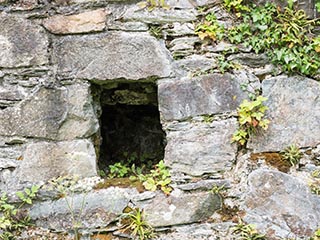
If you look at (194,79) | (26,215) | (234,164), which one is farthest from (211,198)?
(26,215)

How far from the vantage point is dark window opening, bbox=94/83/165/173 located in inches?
130

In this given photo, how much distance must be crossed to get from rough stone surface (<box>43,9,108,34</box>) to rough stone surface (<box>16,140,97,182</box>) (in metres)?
0.66

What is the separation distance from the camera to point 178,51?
2615mm

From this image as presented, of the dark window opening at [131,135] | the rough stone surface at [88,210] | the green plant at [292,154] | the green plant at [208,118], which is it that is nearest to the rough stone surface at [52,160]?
the rough stone surface at [88,210]

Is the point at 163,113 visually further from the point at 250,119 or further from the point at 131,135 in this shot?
the point at 131,135

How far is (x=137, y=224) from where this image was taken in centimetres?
254

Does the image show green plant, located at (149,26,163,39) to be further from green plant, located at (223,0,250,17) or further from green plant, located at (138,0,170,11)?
green plant, located at (223,0,250,17)

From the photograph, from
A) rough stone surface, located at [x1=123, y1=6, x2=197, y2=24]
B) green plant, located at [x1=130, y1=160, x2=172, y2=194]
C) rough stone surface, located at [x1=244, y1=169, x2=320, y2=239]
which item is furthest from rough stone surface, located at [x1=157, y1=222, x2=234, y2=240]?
rough stone surface, located at [x1=123, y1=6, x2=197, y2=24]

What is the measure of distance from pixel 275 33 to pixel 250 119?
506mm

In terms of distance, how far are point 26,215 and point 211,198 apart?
1.09 m

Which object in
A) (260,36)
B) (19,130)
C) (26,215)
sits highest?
(260,36)

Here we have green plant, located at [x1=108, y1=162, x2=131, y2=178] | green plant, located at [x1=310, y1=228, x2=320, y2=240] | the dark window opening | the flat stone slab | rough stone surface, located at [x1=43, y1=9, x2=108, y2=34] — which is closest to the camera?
green plant, located at [x1=310, y1=228, x2=320, y2=240]

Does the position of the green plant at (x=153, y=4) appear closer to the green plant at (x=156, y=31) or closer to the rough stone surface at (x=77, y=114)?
the green plant at (x=156, y=31)

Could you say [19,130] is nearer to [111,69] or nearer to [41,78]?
[41,78]
